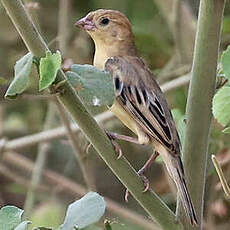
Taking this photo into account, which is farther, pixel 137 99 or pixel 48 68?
pixel 137 99

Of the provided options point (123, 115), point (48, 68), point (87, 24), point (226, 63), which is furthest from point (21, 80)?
point (87, 24)

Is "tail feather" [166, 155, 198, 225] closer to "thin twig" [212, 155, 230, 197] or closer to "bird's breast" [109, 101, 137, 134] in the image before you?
"thin twig" [212, 155, 230, 197]

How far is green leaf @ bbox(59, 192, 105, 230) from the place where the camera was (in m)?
1.17

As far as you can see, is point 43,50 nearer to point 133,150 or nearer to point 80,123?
point 80,123

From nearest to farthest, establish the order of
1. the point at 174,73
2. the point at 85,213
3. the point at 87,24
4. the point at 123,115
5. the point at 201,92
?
1. the point at 85,213
2. the point at 201,92
3. the point at 123,115
4. the point at 87,24
5. the point at 174,73

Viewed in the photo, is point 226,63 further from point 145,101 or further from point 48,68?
point 145,101

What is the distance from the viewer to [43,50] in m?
1.22

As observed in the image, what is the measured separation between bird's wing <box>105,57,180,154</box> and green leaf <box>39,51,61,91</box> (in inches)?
29.4

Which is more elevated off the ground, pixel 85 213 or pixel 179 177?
pixel 85 213

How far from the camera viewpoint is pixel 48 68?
119 cm

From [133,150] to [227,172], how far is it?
644 mm

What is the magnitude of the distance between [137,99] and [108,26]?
1.45ft

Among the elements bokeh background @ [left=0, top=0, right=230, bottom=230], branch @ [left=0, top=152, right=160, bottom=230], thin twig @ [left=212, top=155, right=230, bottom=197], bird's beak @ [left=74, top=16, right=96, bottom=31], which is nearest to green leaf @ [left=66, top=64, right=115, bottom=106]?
thin twig @ [left=212, top=155, right=230, bottom=197]

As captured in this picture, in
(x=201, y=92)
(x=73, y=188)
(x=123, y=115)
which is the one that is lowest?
(x=73, y=188)
